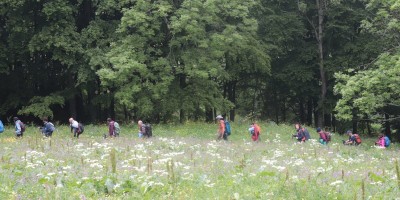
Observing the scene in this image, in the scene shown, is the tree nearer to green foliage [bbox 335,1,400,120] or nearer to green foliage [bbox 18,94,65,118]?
green foliage [bbox 335,1,400,120]

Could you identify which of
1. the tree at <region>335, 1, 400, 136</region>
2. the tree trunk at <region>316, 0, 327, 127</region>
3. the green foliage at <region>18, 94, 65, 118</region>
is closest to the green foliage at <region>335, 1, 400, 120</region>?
the tree at <region>335, 1, 400, 136</region>

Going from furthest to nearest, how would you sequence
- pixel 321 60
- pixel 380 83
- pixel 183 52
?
pixel 321 60, pixel 183 52, pixel 380 83

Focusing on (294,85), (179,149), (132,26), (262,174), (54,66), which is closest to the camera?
(262,174)

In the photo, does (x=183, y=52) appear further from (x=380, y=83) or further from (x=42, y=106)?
(x=380, y=83)

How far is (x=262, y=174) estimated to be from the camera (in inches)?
395

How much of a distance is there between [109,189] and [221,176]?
11.1 ft

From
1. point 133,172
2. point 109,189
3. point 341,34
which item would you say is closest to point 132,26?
point 341,34

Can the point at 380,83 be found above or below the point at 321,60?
below

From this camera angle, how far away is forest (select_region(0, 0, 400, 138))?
31.6m

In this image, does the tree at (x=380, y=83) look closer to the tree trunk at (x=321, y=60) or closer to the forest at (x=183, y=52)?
the forest at (x=183, y=52)

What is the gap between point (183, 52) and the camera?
34.3 m

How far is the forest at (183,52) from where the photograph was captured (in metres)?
31.6

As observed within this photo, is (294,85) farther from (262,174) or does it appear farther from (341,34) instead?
(262,174)

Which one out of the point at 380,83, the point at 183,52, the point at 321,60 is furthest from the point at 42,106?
the point at 321,60
